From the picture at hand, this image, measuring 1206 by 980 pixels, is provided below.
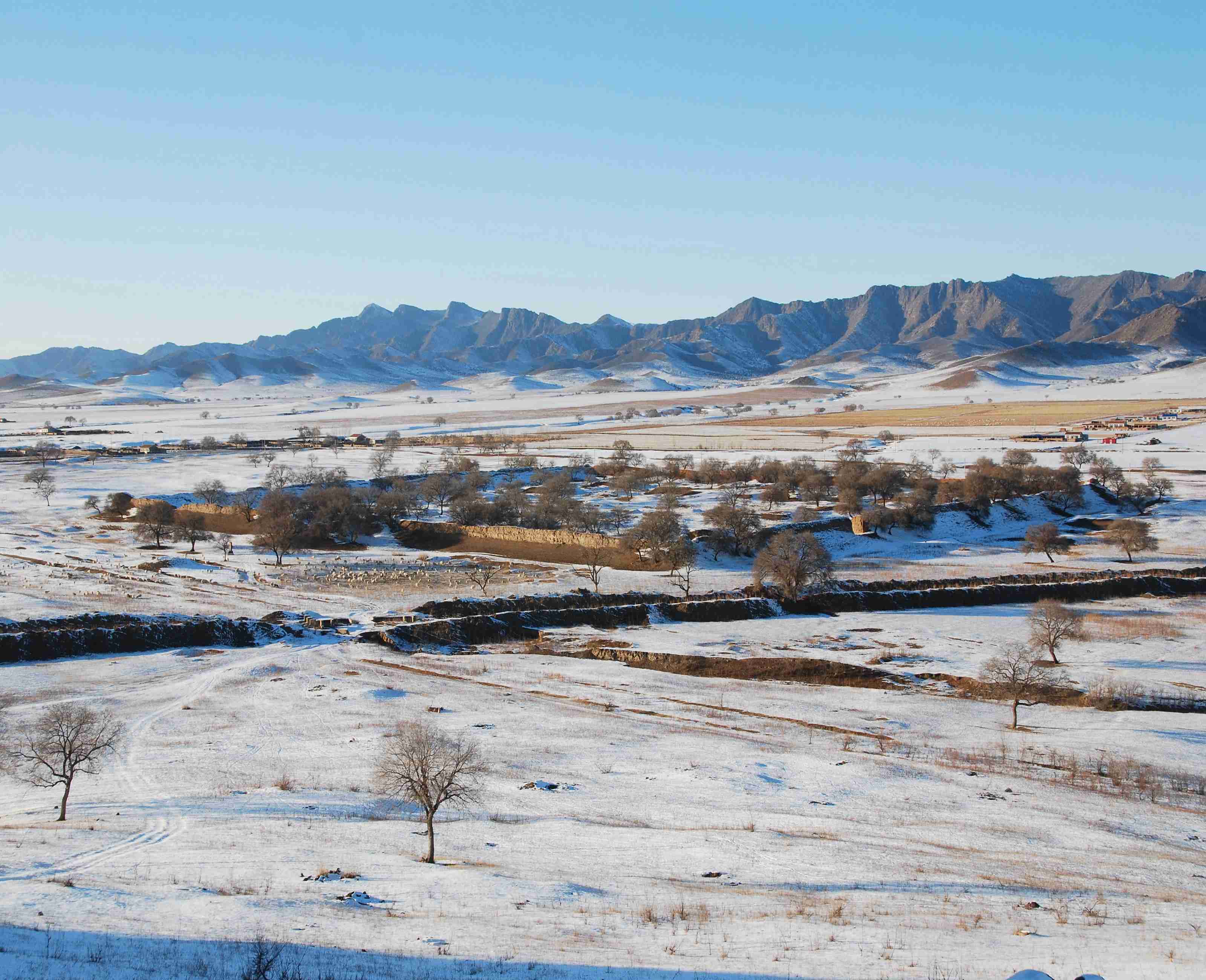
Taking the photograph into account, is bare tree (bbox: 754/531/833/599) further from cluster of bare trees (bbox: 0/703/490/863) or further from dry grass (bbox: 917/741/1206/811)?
cluster of bare trees (bbox: 0/703/490/863)

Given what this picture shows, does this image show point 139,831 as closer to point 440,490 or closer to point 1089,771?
point 1089,771

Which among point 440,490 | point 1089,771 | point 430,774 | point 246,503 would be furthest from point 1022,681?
point 246,503

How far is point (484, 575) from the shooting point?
197 ft

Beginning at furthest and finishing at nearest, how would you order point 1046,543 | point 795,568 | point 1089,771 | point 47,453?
point 47,453, point 1046,543, point 795,568, point 1089,771

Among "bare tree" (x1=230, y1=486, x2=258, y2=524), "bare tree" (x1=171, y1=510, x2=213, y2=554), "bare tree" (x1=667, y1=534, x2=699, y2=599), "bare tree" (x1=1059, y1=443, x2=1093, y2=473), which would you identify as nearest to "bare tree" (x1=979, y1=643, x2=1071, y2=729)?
"bare tree" (x1=667, y1=534, x2=699, y2=599)

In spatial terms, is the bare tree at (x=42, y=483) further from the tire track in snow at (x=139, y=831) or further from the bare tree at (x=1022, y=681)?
the bare tree at (x=1022, y=681)

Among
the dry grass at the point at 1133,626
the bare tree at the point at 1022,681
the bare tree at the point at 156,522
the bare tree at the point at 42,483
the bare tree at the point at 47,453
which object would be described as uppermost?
the bare tree at the point at 47,453

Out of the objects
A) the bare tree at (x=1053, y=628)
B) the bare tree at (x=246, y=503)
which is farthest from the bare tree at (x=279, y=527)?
the bare tree at (x=1053, y=628)

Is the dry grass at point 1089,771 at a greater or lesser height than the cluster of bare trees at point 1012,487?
lesser

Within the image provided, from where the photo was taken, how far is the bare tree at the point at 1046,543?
67.2 m

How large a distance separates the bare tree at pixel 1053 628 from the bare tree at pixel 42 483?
3416 inches

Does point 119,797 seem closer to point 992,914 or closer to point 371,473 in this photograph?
point 992,914

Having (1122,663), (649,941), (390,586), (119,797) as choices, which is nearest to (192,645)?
(390,586)

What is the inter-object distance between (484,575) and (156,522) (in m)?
29.8
